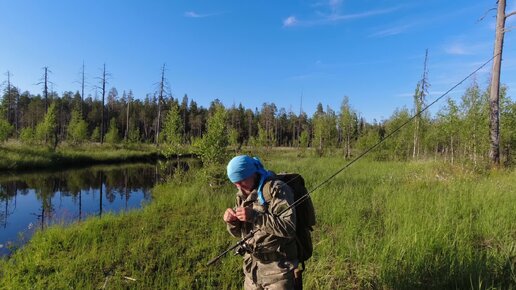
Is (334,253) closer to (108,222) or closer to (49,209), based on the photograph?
(108,222)

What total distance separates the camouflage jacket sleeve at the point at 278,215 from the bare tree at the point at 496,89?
44.8ft

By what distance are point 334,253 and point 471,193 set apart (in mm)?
4627

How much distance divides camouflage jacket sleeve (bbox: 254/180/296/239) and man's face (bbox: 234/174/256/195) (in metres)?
0.15

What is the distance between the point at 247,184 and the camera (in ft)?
10.2

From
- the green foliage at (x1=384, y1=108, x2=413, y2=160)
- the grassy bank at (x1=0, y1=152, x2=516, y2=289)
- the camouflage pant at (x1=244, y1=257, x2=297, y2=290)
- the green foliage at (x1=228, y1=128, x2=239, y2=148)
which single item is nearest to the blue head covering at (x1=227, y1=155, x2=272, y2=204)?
the camouflage pant at (x1=244, y1=257, x2=297, y2=290)

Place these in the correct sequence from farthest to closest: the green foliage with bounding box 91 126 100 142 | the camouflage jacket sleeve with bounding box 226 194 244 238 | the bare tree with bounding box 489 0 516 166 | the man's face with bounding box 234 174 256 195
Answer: the green foliage with bounding box 91 126 100 142, the bare tree with bounding box 489 0 516 166, the camouflage jacket sleeve with bounding box 226 194 244 238, the man's face with bounding box 234 174 256 195

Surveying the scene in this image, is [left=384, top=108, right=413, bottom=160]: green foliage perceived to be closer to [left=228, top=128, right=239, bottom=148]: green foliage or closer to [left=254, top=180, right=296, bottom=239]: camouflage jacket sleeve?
[left=228, top=128, right=239, bottom=148]: green foliage

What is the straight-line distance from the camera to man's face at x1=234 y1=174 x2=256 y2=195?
306 cm

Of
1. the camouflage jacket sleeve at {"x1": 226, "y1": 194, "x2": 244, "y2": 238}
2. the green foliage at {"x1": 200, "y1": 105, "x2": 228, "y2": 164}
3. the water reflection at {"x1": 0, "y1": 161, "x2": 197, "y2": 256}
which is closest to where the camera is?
the camouflage jacket sleeve at {"x1": 226, "y1": 194, "x2": 244, "y2": 238}

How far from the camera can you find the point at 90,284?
5684mm

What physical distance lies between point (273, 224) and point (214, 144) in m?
12.8

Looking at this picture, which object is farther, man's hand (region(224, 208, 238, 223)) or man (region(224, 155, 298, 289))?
man's hand (region(224, 208, 238, 223))

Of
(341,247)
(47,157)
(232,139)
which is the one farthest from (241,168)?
(47,157)

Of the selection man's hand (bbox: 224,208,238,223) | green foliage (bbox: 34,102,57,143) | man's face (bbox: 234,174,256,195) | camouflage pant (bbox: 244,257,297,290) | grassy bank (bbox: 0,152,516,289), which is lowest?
grassy bank (bbox: 0,152,516,289)
